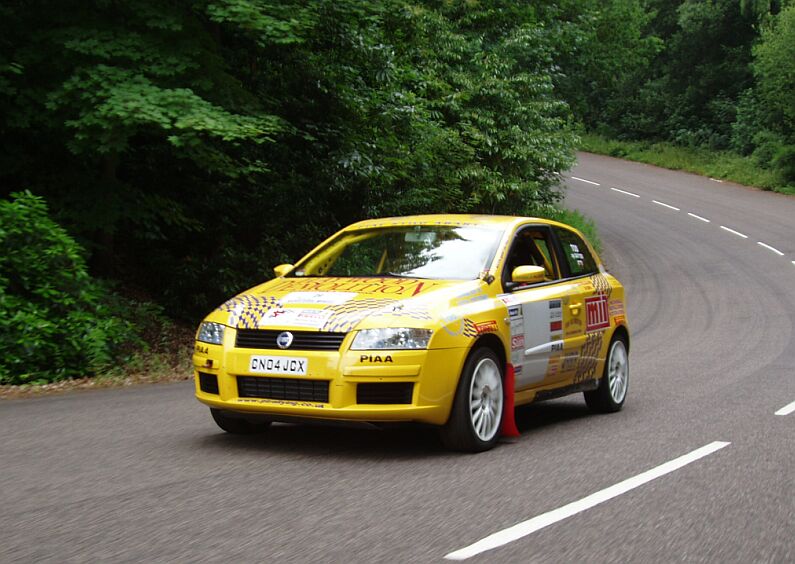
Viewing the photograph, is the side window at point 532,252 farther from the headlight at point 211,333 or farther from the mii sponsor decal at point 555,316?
the headlight at point 211,333

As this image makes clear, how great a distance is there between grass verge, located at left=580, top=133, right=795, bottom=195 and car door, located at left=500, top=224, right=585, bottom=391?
128ft

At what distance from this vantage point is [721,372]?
47.2ft

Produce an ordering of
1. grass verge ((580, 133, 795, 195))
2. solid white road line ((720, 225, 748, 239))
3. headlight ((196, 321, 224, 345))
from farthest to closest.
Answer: grass verge ((580, 133, 795, 195)) < solid white road line ((720, 225, 748, 239)) < headlight ((196, 321, 224, 345))

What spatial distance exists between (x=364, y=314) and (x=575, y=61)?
1504 inches

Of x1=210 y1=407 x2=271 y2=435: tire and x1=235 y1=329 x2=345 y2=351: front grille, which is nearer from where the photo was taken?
x1=235 y1=329 x2=345 y2=351: front grille

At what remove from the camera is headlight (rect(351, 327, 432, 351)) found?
24.2ft

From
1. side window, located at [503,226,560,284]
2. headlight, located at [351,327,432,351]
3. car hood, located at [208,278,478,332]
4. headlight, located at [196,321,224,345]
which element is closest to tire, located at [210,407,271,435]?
headlight, located at [196,321,224,345]

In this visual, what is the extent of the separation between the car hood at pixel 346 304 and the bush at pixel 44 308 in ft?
15.5

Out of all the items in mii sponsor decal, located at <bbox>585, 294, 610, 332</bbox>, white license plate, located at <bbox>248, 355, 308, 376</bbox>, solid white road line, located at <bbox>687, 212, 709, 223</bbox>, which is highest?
white license plate, located at <bbox>248, 355, 308, 376</bbox>

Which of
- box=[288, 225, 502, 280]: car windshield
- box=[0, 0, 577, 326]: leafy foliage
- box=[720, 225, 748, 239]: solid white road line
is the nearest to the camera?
box=[288, 225, 502, 280]: car windshield

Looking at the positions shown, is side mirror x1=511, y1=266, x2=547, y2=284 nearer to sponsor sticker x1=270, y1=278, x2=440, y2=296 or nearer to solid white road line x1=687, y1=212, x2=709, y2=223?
sponsor sticker x1=270, y1=278, x2=440, y2=296

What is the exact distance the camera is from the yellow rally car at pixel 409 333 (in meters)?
7.38

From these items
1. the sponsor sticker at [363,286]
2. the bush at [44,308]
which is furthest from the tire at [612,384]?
the bush at [44,308]

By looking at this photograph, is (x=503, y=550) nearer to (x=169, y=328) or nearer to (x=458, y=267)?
(x=458, y=267)
